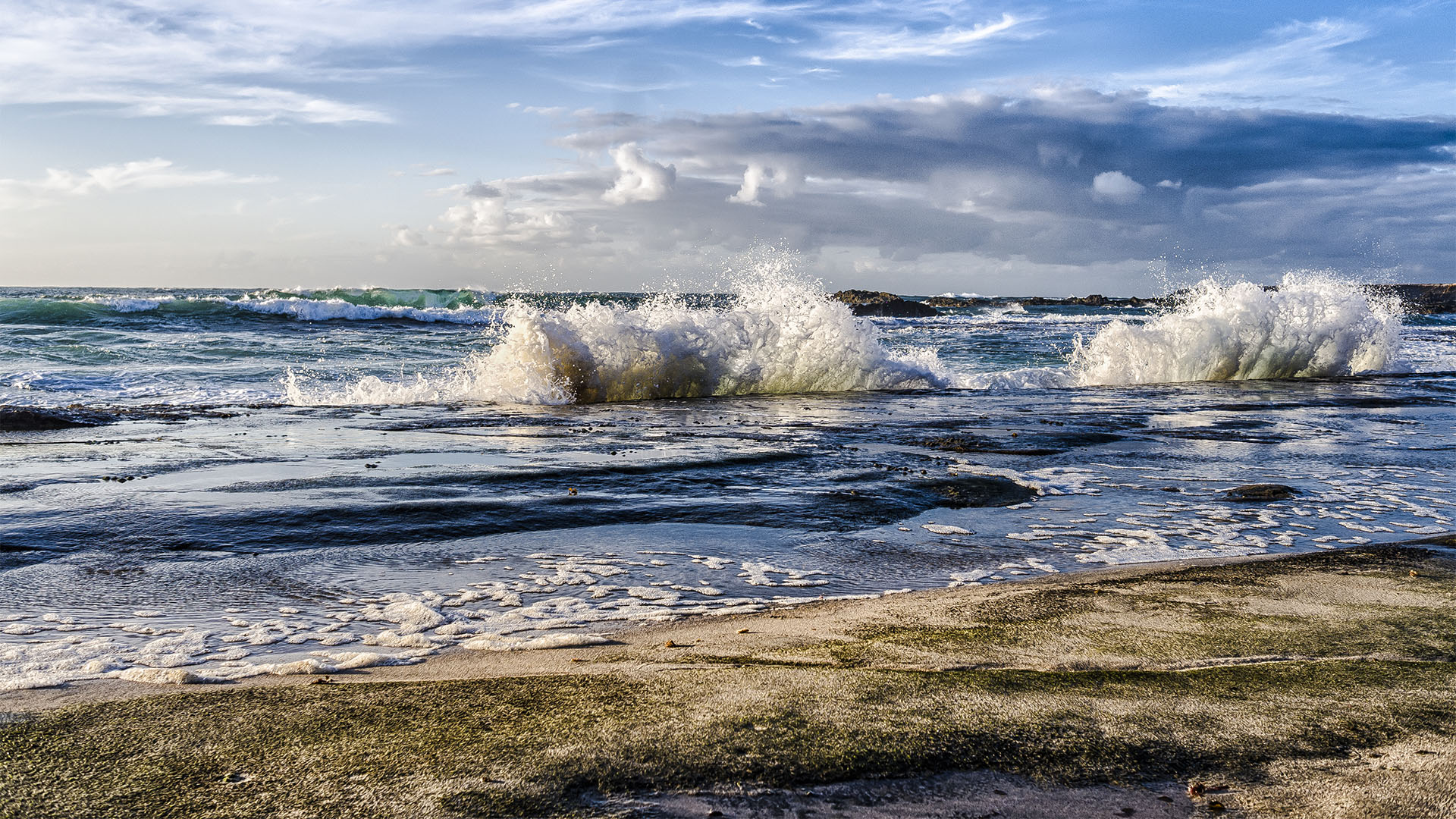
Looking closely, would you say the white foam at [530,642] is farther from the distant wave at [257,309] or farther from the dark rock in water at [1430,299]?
the dark rock in water at [1430,299]

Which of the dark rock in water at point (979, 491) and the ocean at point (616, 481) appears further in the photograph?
the dark rock in water at point (979, 491)

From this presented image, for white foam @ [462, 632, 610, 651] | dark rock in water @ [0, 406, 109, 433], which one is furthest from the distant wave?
white foam @ [462, 632, 610, 651]

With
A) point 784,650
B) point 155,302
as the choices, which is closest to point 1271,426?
point 784,650

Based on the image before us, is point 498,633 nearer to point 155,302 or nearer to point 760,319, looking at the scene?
point 760,319

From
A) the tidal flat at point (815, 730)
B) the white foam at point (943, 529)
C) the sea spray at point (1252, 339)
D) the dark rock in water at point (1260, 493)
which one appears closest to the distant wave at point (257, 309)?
the sea spray at point (1252, 339)

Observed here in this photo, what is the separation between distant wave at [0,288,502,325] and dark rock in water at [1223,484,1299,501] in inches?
735

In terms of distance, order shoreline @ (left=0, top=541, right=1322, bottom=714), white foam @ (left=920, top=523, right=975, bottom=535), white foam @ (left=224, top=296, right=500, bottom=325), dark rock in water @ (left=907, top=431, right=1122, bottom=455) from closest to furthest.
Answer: shoreline @ (left=0, top=541, right=1322, bottom=714) < white foam @ (left=920, top=523, right=975, bottom=535) < dark rock in water @ (left=907, top=431, right=1122, bottom=455) < white foam @ (left=224, top=296, right=500, bottom=325)

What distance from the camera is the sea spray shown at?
1984 centimetres

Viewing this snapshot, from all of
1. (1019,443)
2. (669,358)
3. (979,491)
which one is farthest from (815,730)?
(669,358)

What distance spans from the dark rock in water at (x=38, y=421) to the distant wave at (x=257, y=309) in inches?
485

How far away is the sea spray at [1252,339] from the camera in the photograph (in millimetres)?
19844

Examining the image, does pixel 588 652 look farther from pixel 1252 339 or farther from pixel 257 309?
pixel 257 309

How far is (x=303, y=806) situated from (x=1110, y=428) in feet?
34.4

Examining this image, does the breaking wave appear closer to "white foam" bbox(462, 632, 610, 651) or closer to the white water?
the white water
